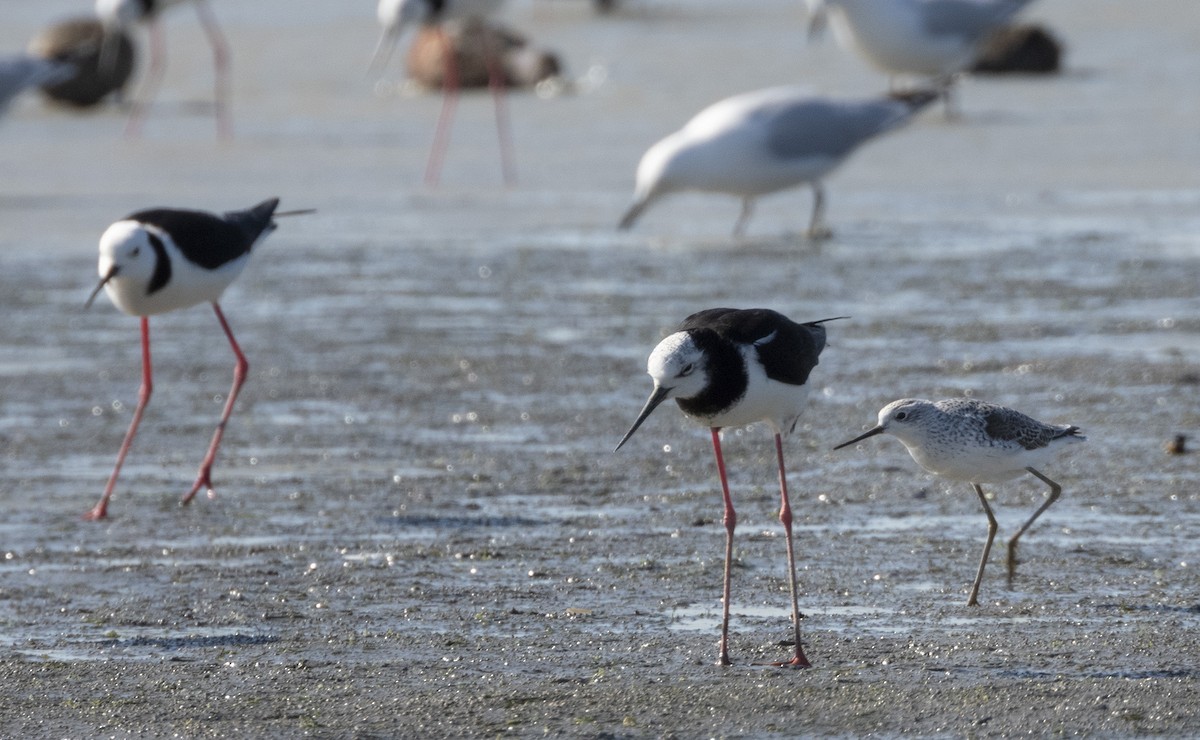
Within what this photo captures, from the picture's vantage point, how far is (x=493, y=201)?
47.9 feet

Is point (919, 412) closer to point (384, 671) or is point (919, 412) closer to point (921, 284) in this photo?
point (384, 671)

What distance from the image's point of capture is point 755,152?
12852 millimetres

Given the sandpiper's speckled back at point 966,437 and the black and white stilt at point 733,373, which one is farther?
the sandpiper's speckled back at point 966,437

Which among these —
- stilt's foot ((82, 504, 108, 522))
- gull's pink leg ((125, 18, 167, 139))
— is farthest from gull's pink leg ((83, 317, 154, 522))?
gull's pink leg ((125, 18, 167, 139))

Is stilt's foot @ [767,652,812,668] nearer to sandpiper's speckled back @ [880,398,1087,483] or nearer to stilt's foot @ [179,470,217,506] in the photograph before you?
sandpiper's speckled back @ [880,398,1087,483]

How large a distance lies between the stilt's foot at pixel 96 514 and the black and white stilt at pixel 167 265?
35 centimetres

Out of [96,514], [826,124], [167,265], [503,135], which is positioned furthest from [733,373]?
[503,135]

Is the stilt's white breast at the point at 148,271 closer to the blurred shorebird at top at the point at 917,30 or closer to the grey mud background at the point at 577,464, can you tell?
the grey mud background at the point at 577,464

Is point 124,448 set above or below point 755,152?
above

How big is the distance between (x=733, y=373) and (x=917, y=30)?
12938 millimetres

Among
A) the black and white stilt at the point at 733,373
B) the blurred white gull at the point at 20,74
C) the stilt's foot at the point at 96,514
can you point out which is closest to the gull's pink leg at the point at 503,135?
the blurred white gull at the point at 20,74

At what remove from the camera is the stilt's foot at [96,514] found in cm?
670

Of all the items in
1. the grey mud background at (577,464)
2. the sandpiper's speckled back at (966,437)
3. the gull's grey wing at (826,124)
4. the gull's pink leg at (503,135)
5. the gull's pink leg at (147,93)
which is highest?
the sandpiper's speckled back at (966,437)

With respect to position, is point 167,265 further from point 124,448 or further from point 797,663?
point 797,663
